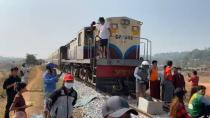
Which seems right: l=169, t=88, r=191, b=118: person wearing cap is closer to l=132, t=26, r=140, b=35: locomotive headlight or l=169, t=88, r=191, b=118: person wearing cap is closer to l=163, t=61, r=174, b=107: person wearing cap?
l=163, t=61, r=174, b=107: person wearing cap

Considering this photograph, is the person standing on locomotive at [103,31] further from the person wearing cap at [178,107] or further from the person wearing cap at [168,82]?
the person wearing cap at [178,107]

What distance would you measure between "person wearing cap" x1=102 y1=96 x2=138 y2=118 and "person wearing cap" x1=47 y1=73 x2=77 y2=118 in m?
3.52

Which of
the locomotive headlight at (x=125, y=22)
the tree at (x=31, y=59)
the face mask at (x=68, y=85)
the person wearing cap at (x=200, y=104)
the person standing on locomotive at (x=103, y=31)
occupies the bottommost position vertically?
the person wearing cap at (x=200, y=104)

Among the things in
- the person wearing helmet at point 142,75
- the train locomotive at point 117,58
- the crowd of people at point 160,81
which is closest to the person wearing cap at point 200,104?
the crowd of people at point 160,81

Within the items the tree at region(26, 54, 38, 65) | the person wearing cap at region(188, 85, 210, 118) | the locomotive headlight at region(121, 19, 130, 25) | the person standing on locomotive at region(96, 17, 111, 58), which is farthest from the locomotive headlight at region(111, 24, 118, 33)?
the tree at region(26, 54, 38, 65)

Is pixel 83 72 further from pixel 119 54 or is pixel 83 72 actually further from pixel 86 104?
pixel 86 104

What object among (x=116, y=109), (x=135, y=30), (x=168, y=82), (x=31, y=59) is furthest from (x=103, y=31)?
(x=31, y=59)

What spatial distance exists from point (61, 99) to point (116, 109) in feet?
12.5

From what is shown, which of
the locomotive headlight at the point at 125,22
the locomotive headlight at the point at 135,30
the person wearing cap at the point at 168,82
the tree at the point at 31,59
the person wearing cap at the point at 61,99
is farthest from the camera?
the tree at the point at 31,59

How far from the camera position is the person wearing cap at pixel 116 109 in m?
3.41

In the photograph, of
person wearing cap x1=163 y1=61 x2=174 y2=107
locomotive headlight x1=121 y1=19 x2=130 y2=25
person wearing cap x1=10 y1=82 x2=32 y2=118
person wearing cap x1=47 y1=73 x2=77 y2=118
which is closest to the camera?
person wearing cap x1=47 y1=73 x2=77 y2=118

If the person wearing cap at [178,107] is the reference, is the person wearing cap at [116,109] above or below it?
above

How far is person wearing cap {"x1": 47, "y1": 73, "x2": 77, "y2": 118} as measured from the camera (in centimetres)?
712

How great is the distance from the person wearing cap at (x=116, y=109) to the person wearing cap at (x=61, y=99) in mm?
3517
